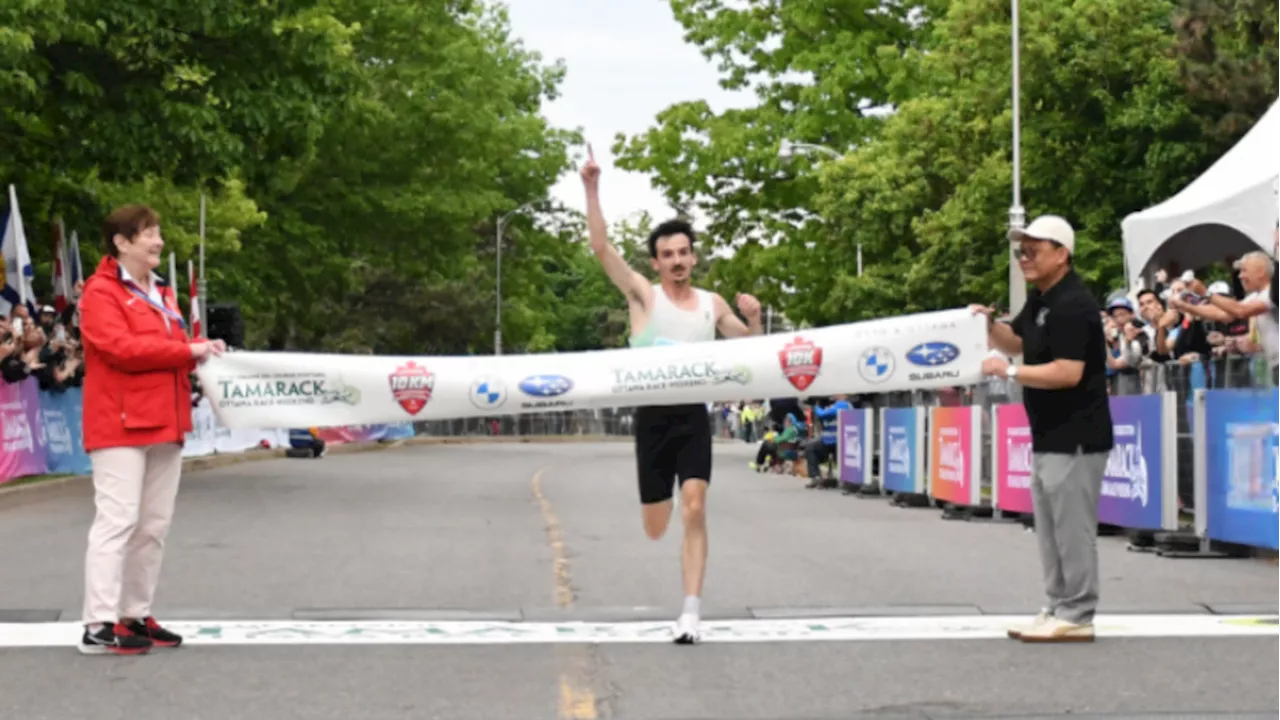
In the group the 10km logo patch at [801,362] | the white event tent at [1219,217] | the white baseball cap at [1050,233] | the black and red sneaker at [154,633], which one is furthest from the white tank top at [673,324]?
the white event tent at [1219,217]

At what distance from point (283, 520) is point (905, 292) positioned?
81.1 feet

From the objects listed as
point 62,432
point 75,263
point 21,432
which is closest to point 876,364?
point 21,432

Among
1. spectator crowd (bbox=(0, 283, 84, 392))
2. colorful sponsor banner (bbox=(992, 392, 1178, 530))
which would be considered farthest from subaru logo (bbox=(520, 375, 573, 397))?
spectator crowd (bbox=(0, 283, 84, 392))

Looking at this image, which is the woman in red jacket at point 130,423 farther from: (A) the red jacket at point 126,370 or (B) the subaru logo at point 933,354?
(B) the subaru logo at point 933,354

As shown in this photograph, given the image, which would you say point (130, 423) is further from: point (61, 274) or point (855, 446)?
point (61, 274)

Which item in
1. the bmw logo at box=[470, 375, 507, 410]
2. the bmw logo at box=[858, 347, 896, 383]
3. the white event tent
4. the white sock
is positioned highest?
the white event tent

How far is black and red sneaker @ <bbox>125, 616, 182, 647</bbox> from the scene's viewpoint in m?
9.46

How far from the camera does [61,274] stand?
103 ft

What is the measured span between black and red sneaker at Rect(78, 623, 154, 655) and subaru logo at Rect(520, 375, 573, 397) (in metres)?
2.76

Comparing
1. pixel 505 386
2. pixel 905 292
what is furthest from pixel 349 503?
pixel 905 292

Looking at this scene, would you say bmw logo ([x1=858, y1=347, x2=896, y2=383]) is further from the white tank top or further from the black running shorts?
the black running shorts

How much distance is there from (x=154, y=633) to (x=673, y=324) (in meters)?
2.81

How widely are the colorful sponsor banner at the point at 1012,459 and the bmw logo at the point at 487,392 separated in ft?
26.7

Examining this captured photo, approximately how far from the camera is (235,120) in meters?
26.2
